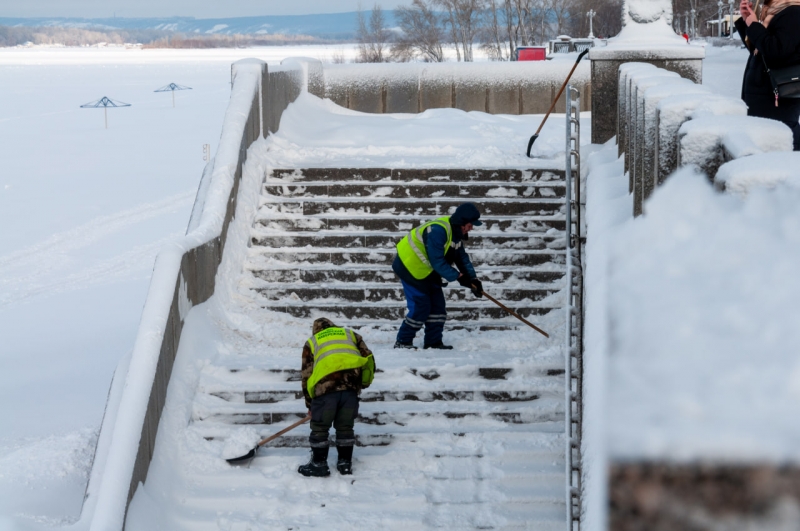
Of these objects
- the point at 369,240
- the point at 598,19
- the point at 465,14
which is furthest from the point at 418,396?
the point at 598,19

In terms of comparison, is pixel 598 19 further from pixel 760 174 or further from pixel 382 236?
pixel 760 174

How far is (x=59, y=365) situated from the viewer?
13062mm

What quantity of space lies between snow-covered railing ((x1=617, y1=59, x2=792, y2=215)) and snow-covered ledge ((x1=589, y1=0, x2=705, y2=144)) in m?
2.05

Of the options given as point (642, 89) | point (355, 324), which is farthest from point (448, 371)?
point (642, 89)

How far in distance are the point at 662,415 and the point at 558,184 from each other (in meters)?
9.87

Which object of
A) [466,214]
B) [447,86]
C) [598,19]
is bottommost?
[466,214]

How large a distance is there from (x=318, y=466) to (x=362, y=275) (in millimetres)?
3078

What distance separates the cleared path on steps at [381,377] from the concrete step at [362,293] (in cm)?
2

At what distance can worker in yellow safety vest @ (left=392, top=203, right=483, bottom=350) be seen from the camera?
785cm

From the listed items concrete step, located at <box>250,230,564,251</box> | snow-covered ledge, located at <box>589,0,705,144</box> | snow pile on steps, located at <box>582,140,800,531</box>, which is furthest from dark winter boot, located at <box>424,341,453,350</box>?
snow pile on steps, located at <box>582,140,800,531</box>

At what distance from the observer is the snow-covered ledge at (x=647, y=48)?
9.12 metres

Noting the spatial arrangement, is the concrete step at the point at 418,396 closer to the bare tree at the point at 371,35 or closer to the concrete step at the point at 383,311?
the concrete step at the point at 383,311

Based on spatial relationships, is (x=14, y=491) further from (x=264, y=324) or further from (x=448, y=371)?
(x=448, y=371)

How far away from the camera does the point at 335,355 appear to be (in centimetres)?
638
